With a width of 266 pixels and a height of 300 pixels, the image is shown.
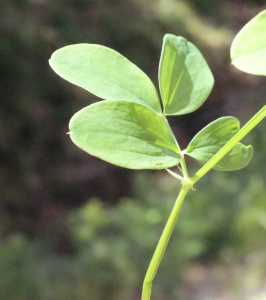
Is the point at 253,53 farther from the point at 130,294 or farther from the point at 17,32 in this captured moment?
the point at 17,32

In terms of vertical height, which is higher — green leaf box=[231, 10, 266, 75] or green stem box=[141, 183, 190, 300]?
green leaf box=[231, 10, 266, 75]

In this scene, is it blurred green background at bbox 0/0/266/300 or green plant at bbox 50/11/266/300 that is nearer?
green plant at bbox 50/11/266/300

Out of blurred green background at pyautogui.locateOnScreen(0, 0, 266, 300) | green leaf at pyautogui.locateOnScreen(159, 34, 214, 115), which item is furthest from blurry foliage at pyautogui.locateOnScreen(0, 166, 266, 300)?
green leaf at pyautogui.locateOnScreen(159, 34, 214, 115)

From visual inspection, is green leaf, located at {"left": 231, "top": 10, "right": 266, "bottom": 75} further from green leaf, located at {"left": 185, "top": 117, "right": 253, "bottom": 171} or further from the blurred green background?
the blurred green background

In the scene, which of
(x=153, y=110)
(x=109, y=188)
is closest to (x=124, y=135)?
(x=153, y=110)

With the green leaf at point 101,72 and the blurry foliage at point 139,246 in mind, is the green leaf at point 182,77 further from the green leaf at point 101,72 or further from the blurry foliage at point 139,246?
the blurry foliage at point 139,246
